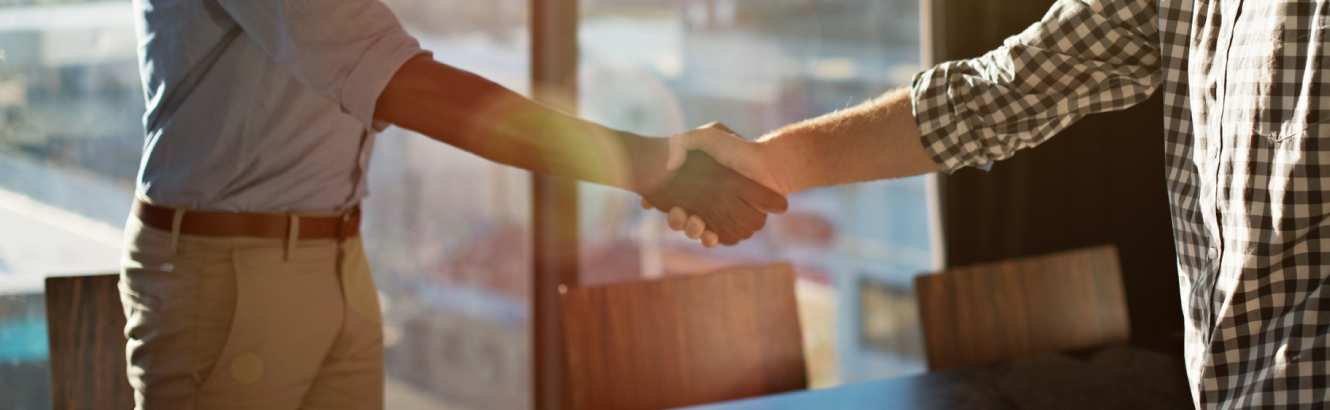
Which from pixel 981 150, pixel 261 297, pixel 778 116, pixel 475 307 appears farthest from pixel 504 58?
pixel 981 150

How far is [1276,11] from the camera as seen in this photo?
0.83 meters

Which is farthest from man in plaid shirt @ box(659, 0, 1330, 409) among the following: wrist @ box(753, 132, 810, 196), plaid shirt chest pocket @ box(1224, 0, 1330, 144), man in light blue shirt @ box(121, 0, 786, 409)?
man in light blue shirt @ box(121, 0, 786, 409)

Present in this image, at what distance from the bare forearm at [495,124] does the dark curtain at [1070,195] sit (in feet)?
5.81

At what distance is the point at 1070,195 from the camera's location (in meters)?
2.90

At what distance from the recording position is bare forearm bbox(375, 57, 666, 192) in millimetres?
1188

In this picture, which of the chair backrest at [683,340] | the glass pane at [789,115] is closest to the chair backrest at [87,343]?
the chair backrest at [683,340]

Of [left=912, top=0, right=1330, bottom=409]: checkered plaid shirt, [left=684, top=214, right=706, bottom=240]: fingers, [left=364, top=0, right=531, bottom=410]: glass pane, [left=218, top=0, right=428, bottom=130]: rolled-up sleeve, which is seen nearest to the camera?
[left=912, top=0, right=1330, bottom=409]: checkered plaid shirt

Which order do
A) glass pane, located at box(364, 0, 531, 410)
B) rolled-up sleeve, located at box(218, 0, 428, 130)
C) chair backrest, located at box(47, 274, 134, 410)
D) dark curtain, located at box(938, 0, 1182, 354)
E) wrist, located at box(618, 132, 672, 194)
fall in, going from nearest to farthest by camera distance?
1. rolled-up sleeve, located at box(218, 0, 428, 130)
2. chair backrest, located at box(47, 274, 134, 410)
3. wrist, located at box(618, 132, 672, 194)
4. glass pane, located at box(364, 0, 531, 410)
5. dark curtain, located at box(938, 0, 1182, 354)

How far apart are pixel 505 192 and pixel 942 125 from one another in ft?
5.05

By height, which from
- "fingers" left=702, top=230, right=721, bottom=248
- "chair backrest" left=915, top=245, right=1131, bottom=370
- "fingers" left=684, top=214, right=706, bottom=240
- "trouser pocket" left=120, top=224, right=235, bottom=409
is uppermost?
"fingers" left=684, top=214, right=706, bottom=240

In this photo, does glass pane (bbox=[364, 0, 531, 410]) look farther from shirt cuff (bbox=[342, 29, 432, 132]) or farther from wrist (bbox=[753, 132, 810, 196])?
shirt cuff (bbox=[342, 29, 432, 132])

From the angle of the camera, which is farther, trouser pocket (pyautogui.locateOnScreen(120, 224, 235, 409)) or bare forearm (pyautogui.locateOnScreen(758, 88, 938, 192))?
bare forearm (pyautogui.locateOnScreen(758, 88, 938, 192))

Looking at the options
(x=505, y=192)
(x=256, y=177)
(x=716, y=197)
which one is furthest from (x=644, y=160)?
(x=505, y=192)

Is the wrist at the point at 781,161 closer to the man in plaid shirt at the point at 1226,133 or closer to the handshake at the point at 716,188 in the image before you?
the handshake at the point at 716,188
